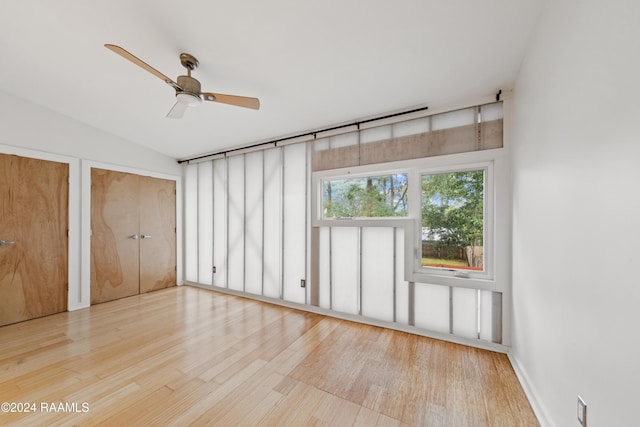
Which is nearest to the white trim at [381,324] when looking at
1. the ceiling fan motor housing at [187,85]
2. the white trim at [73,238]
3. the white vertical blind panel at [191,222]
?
the white vertical blind panel at [191,222]

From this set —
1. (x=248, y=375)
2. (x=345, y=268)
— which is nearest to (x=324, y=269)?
(x=345, y=268)

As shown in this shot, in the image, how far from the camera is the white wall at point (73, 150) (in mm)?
3012

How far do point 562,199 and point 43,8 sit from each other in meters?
3.73

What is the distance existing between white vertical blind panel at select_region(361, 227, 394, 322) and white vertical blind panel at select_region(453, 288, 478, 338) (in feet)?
2.21

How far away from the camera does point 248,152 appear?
13.1ft

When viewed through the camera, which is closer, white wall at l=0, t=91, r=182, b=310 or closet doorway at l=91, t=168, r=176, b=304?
white wall at l=0, t=91, r=182, b=310

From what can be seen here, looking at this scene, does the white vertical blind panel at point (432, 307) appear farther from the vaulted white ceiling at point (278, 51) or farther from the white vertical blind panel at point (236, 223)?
the white vertical blind panel at point (236, 223)

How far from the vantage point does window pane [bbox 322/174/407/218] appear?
2.88 metres

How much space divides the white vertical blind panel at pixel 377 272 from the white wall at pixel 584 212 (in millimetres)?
1292

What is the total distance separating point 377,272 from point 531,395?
1.59 m

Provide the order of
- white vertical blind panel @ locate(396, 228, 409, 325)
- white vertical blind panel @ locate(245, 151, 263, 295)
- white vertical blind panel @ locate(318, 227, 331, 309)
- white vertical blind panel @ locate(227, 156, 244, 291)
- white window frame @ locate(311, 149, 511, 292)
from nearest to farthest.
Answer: white window frame @ locate(311, 149, 511, 292) → white vertical blind panel @ locate(396, 228, 409, 325) → white vertical blind panel @ locate(318, 227, 331, 309) → white vertical blind panel @ locate(245, 151, 263, 295) → white vertical blind panel @ locate(227, 156, 244, 291)

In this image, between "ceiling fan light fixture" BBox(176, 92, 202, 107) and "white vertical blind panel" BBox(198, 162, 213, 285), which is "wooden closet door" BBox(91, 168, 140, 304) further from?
"ceiling fan light fixture" BBox(176, 92, 202, 107)

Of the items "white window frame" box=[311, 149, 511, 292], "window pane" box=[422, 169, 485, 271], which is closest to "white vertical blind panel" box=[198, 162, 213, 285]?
"white window frame" box=[311, 149, 511, 292]

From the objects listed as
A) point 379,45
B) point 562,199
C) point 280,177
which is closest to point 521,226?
point 562,199
